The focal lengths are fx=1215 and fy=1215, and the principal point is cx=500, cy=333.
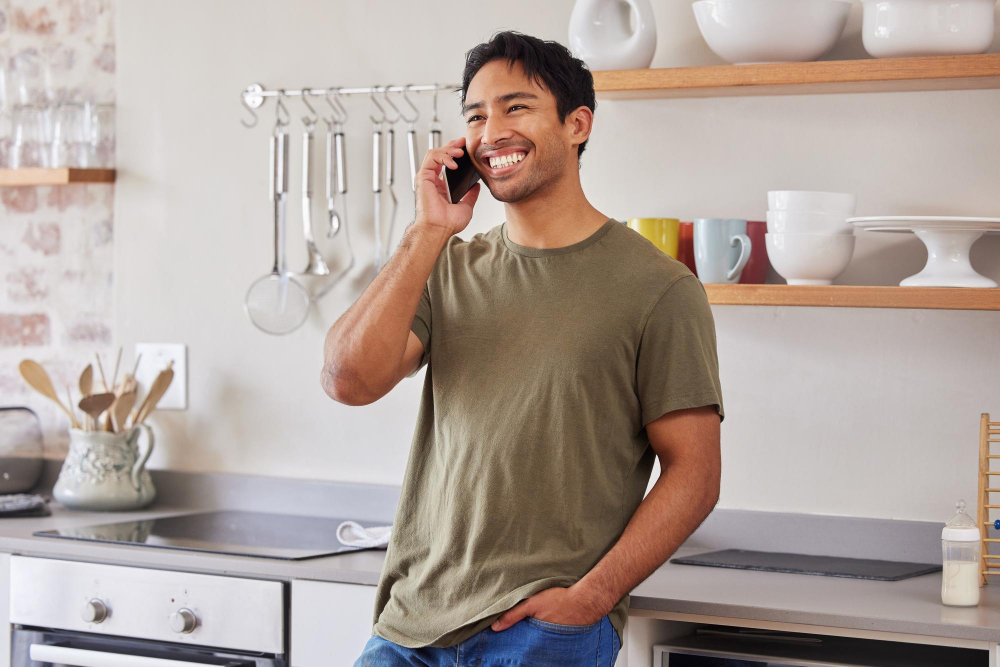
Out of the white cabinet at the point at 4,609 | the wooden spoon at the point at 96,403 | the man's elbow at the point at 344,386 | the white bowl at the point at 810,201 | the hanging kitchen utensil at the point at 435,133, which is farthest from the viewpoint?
the wooden spoon at the point at 96,403

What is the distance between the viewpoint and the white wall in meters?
2.24

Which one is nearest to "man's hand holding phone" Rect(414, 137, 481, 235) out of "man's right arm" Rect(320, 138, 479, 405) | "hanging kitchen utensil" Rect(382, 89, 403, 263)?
"man's right arm" Rect(320, 138, 479, 405)

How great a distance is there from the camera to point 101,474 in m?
2.70

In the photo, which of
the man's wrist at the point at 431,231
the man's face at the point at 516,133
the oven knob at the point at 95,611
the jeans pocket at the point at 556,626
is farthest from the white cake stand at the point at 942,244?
the oven knob at the point at 95,611

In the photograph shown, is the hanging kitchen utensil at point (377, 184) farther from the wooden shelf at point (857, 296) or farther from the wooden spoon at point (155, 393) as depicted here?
the wooden shelf at point (857, 296)

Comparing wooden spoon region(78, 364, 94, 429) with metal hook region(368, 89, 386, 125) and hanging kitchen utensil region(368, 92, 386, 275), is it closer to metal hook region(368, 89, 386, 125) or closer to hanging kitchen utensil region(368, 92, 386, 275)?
hanging kitchen utensil region(368, 92, 386, 275)

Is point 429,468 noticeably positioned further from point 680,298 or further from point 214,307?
point 214,307

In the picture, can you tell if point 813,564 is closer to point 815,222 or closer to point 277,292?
point 815,222

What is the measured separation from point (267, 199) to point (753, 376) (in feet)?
3.85

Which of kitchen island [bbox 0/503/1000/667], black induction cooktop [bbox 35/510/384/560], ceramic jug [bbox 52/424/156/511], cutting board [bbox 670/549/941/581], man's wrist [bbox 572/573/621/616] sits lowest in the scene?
kitchen island [bbox 0/503/1000/667]

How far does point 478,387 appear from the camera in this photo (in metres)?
1.71

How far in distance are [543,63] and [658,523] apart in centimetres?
67

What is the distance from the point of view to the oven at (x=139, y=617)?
2.10 meters

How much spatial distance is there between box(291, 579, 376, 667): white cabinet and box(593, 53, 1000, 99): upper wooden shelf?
1.01 metres
